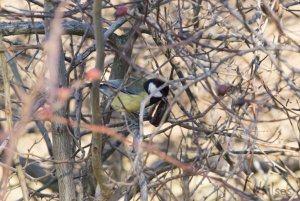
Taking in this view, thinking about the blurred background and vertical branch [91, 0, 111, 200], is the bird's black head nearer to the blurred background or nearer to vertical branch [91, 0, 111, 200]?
the blurred background

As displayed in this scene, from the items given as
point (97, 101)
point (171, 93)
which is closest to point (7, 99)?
point (97, 101)

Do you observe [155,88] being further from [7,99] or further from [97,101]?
[97,101]

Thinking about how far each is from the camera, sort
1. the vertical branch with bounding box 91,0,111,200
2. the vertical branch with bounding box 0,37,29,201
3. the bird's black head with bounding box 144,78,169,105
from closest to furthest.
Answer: the vertical branch with bounding box 91,0,111,200 → the vertical branch with bounding box 0,37,29,201 → the bird's black head with bounding box 144,78,169,105

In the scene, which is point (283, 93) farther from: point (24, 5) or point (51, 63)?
point (51, 63)

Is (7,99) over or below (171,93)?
over

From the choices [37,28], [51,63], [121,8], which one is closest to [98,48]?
[121,8]

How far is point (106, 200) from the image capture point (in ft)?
8.35

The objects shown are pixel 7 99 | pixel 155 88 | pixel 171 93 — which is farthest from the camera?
pixel 155 88

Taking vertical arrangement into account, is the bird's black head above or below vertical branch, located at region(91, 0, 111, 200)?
A: below

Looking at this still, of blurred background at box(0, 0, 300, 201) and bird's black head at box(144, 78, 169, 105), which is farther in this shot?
bird's black head at box(144, 78, 169, 105)

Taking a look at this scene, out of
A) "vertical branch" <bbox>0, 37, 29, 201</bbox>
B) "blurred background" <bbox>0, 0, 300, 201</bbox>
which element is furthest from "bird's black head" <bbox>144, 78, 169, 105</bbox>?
"vertical branch" <bbox>0, 37, 29, 201</bbox>

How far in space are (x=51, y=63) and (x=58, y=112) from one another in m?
1.91

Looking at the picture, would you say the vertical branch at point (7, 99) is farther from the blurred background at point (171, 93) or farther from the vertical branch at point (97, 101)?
the vertical branch at point (97, 101)

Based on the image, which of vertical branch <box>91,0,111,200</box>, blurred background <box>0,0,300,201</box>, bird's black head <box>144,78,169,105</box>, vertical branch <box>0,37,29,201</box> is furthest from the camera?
bird's black head <box>144,78,169,105</box>
